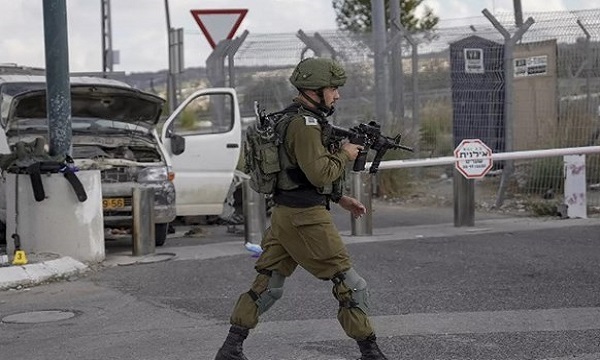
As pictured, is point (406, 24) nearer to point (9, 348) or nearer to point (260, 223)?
point (260, 223)

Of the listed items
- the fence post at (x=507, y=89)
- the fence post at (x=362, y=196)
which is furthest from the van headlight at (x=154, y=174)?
the fence post at (x=507, y=89)

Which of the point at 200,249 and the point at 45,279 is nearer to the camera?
the point at 45,279

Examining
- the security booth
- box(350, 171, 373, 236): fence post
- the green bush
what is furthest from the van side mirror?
the green bush

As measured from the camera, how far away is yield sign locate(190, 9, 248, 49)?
579 inches

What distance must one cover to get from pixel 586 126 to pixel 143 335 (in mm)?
8887

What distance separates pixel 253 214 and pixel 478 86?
5.23 m

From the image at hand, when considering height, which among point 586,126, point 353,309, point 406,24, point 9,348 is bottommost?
point 9,348

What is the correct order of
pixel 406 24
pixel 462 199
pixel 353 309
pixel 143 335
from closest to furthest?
pixel 353 309, pixel 143 335, pixel 462 199, pixel 406 24

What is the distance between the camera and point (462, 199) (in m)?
12.1

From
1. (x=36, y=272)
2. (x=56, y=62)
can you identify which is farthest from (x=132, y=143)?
(x=36, y=272)

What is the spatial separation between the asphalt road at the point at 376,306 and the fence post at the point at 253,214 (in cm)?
39

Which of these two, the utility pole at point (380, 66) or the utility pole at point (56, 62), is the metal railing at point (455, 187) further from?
the utility pole at point (380, 66)

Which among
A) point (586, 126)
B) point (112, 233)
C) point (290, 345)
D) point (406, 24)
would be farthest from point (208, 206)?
point (406, 24)

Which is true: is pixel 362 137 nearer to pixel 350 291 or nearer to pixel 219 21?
pixel 350 291
